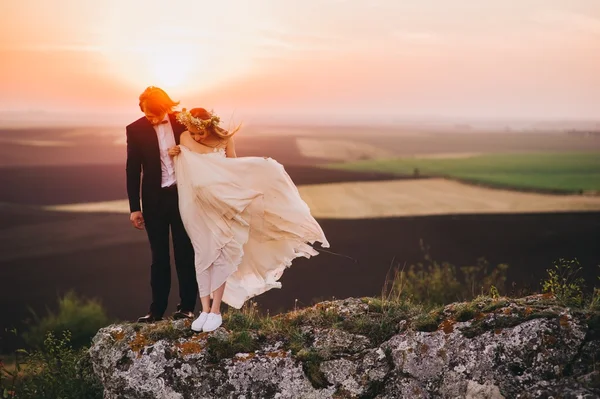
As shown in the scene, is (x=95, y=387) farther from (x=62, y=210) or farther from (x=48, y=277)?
(x=62, y=210)

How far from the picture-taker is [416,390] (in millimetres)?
5109

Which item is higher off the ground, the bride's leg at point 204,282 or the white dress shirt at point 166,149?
the white dress shirt at point 166,149

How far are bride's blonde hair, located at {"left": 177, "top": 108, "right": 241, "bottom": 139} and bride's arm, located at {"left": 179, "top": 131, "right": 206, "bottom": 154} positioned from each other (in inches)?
5.7

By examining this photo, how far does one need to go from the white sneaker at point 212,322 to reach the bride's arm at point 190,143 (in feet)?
5.10

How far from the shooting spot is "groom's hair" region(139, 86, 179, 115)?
22.0 feet

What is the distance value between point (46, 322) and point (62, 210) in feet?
106

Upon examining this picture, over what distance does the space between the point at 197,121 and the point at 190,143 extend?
296 mm

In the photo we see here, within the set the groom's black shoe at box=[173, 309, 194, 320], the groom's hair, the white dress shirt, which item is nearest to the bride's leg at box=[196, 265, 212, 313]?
the groom's black shoe at box=[173, 309, 194, 320]

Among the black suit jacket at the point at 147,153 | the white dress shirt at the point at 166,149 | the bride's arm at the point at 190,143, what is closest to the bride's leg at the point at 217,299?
the black suit jacket at the point at 147,153

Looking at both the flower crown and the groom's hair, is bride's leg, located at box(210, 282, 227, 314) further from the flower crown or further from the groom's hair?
the groom's hair

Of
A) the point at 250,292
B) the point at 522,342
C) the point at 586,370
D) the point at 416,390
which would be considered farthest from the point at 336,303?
the point at 586,370

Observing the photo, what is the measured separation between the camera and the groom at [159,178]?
6.75 meters

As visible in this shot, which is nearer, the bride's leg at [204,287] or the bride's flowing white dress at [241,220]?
the bride's leg at [204,287]

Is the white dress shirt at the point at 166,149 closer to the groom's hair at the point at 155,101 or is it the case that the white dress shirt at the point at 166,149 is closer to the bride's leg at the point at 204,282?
the groom's hair at the point at 155,101
